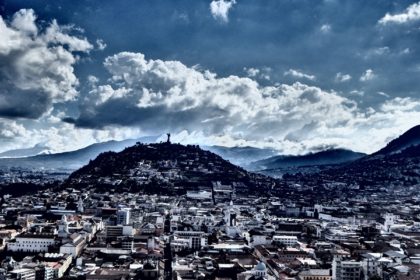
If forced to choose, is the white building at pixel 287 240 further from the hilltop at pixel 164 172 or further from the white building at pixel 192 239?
the hilltop at pixel 164 172

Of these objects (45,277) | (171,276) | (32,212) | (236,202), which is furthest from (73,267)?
(236,202)

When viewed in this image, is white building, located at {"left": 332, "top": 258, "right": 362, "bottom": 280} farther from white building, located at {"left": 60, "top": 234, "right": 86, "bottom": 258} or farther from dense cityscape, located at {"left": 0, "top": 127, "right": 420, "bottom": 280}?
white building, located at {"left": 60, "top": 234, "right": 86, "bottom": 258}

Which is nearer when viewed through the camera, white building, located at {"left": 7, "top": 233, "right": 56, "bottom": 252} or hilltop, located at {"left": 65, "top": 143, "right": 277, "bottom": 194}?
white building, located at {"left": 7, "top": 233, "right": 56, "bottom": 252}

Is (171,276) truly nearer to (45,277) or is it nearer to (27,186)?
(45,277)

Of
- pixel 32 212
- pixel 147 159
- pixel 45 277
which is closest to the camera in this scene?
pixel 45 277

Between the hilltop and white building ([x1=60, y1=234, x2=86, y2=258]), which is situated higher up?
the hilltop

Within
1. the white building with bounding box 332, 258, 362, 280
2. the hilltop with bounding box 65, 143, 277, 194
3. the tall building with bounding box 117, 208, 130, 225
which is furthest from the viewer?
the hilltop with bounding box 65, 143, 277, 194

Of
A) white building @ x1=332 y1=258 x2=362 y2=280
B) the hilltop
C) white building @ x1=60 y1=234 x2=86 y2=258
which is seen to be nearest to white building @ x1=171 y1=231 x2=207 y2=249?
white building @ x1=60 y1=234 x2=86 y2=258

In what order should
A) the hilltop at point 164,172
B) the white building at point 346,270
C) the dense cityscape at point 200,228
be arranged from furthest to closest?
the hilltop at point 164,172 < the dense cityscape at point 200,228 < the white building at point 346,270

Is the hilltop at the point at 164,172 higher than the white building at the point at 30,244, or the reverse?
→ the hilltop at the point at 164,172

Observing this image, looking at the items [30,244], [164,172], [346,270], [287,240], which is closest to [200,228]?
[287,240]

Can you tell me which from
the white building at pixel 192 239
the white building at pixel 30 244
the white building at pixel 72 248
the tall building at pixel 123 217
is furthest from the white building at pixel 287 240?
the white building at pixel 30 244
